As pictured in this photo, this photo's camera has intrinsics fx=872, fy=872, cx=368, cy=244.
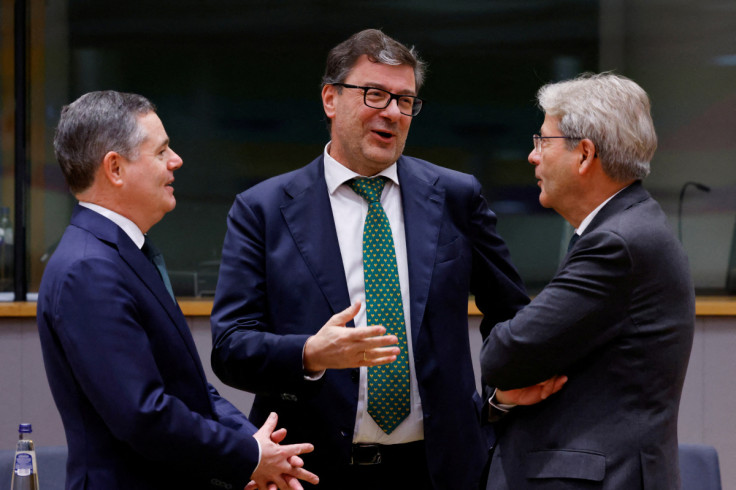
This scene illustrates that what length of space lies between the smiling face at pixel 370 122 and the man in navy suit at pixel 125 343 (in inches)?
19.0

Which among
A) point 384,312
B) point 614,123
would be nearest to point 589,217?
point 614,123

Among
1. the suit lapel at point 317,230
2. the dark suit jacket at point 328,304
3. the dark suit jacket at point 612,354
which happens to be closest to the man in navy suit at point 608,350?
the dark suit jacket at point 612,354

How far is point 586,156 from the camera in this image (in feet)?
5.70

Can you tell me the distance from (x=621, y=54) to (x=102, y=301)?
3.76 m

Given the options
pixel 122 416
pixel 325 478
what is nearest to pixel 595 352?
pixel 325 478

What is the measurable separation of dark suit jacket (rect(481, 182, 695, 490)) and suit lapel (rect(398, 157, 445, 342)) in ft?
1.32

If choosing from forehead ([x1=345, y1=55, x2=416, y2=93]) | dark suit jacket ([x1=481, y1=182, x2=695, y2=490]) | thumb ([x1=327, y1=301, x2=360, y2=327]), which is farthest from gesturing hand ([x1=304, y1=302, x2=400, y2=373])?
forehead ([x1=345, y1=55, x2=416, y2=93])

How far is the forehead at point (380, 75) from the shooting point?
2115 mm

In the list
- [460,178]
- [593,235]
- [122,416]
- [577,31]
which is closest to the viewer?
[122,416]

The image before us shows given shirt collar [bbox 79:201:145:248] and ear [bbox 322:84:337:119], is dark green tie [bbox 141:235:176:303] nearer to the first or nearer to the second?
shirt collar [bbox 79:201:145:248]

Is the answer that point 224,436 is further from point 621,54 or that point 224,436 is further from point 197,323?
point 621,54

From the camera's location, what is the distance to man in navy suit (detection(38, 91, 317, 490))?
153 centimetres

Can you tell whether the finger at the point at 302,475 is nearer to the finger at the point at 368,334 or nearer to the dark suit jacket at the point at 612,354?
the finger at the point at 368,334

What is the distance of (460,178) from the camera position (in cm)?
221
